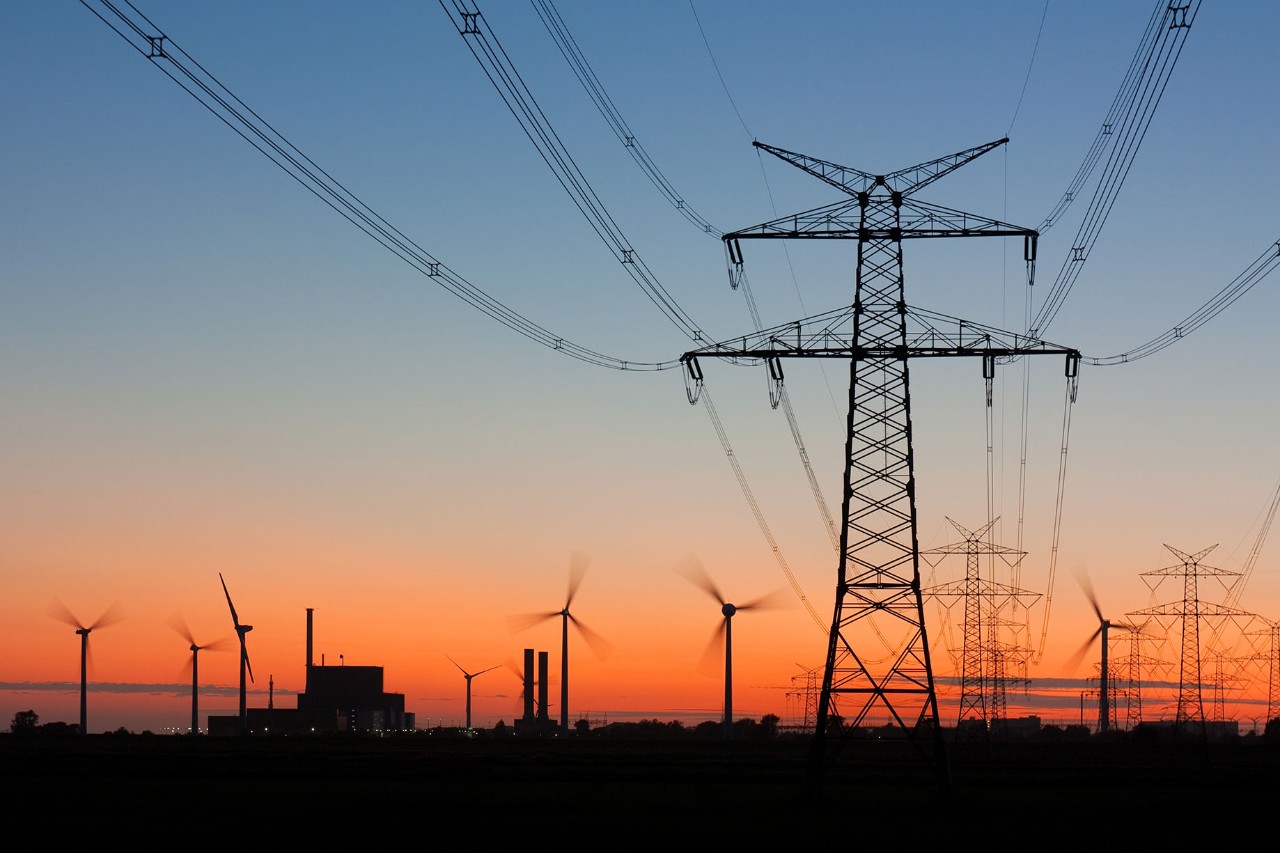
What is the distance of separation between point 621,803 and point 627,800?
268 centimetres

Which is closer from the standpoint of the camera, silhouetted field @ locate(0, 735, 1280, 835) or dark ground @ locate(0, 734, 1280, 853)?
dark ground @ locate(0, 734, 1280, 853)

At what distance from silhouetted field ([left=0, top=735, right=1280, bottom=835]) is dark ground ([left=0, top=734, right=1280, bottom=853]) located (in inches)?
5.2

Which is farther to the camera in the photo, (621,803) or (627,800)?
(627,800)

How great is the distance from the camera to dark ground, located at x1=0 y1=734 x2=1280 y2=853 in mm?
57344

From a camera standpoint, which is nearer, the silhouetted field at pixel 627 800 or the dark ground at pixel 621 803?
the dark ground at pixel 621 803

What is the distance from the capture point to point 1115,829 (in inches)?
2435

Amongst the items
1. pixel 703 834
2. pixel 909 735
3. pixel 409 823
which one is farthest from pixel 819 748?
pixel 409 823

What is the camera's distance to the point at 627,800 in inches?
3145

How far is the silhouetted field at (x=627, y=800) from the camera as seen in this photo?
58.6 meters

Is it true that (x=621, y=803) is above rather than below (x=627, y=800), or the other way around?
above

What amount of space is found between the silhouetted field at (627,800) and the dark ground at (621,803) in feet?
0.43

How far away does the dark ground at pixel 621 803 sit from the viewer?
5734 cm

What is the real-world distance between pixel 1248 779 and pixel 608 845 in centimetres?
7114

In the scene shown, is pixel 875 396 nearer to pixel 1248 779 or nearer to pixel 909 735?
pixel 909 735
